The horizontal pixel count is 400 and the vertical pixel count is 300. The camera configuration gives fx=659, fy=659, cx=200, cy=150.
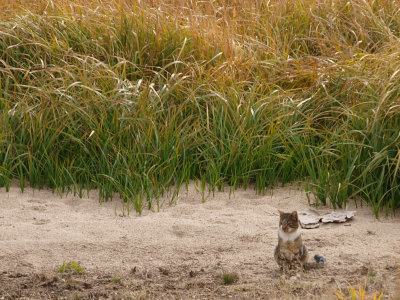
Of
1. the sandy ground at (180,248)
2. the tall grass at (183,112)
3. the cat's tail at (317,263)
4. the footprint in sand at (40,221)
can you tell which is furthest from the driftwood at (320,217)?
Answer: the footprint in sand at (40,221)

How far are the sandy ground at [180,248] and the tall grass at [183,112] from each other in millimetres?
175

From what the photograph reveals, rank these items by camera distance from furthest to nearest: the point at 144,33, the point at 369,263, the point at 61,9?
the point at 61,9
the point at 144,33
the point at 369,263

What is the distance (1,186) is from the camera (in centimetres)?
496

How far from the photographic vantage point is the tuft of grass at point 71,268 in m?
3.65

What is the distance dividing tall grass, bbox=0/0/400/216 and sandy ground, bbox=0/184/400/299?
0.18m

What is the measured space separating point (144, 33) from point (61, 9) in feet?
3.45

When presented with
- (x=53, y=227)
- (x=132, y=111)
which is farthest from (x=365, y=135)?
(x=53, y=227)

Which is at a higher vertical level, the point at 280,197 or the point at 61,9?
the point at 61,9

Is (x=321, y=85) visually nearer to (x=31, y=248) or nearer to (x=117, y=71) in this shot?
(x=117, y=71)

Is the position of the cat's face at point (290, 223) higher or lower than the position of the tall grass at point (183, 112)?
lower

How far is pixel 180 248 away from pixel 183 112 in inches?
62.9

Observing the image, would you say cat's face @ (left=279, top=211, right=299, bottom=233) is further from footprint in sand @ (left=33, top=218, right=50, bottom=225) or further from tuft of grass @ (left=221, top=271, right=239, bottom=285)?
footprint in sand @ (left=33, top=218, right=50, bottom=225)

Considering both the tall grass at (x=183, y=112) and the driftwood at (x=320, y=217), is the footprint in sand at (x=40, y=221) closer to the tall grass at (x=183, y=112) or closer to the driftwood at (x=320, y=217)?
the tall grass at (x=183, y=112)

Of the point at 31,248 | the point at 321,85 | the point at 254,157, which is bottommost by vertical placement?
the point at 31,248
